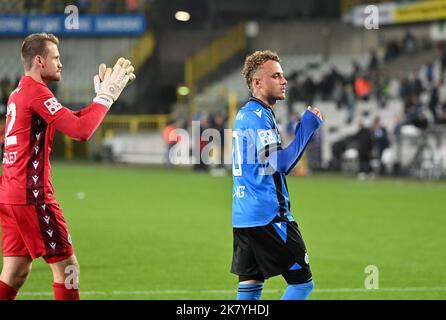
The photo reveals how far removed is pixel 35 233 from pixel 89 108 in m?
1.04

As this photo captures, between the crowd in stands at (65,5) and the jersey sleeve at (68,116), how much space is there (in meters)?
39.8

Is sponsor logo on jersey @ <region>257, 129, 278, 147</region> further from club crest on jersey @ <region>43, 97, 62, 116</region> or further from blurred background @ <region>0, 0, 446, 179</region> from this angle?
blurred background @ <region>0, 0, 446, 179</region>

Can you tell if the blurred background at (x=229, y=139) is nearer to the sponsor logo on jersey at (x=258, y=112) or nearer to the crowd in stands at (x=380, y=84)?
the crowd in stands at (x=380, y=84)

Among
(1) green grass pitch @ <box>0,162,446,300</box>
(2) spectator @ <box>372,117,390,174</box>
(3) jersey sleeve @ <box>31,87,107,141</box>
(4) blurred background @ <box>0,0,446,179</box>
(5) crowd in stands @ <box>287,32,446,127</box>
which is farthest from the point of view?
(4) blurred background @ <box>0,0,446,179</box>

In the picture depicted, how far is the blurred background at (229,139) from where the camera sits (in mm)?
13250

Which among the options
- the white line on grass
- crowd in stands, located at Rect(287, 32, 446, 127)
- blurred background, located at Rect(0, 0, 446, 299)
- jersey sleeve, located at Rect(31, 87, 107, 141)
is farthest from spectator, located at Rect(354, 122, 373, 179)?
jersey sleeve, located at Rect(31, 87, 107, 141)

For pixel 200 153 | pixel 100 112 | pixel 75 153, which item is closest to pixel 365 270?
pixel 100 112

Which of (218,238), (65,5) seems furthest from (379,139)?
(65,5)

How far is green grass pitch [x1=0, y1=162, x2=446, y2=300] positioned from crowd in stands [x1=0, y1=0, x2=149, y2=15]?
1927cm

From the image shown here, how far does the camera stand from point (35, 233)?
7.44 meters

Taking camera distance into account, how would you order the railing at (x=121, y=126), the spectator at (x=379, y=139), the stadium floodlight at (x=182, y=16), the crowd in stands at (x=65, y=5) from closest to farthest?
the spectator at (x=379, y=139) < the railing at (x=121, y=126) < the crowd in stands at (x=65, y=5) < the stadium floodlight at (x=182, y=16)

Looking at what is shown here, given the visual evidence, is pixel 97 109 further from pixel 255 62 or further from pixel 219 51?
pixel 219 51

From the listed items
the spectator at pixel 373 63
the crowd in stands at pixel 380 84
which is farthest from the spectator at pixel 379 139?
the spectator at pixel 373 63

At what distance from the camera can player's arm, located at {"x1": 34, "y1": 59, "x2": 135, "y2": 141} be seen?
281 inches
